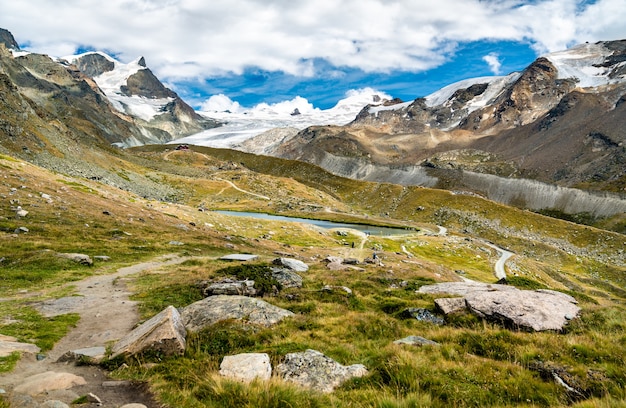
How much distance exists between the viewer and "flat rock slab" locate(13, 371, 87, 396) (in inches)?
401

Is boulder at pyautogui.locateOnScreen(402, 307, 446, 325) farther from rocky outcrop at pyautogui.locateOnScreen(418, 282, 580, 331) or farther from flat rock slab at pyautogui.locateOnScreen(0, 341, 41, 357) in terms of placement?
flat rock slab at pyautogui.locateOnScreen(0, 341, 41, 357)

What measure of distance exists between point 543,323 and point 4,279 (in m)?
32.3

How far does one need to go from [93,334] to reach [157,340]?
19.0 feet

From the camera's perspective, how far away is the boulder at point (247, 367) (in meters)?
10.9

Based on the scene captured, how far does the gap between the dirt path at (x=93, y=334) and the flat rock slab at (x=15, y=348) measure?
1.41 feet

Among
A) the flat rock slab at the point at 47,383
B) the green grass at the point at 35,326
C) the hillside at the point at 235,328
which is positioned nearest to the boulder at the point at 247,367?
the hillside at the point at 235,328

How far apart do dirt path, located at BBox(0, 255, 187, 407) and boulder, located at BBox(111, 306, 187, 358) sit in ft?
3.67

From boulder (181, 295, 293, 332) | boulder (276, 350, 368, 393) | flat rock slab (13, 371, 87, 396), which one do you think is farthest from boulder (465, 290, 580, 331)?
flat rock slab (13, 371, 87, 396)

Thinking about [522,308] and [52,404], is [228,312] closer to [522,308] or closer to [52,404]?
[52,404]

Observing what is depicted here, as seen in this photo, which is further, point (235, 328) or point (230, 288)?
point (230, 288)

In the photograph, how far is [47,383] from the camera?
10641 mm

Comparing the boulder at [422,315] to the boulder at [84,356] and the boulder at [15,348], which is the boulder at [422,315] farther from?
the boulder at [15,348]

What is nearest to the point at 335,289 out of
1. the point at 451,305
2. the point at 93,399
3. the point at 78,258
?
the point at 451,305

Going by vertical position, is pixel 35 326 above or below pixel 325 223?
above
